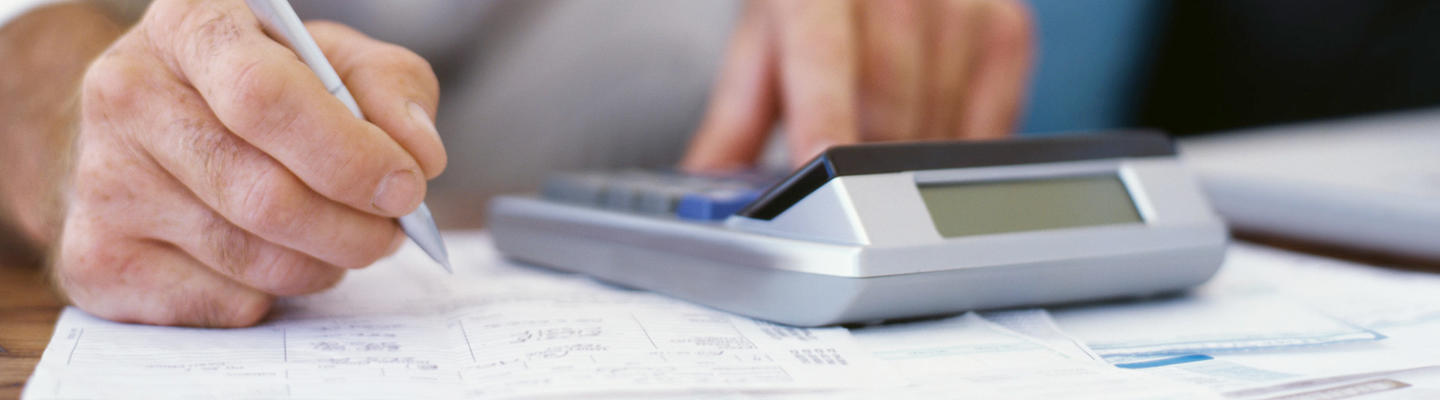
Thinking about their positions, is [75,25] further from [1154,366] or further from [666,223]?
[1154,366]

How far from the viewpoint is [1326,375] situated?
1.26ft

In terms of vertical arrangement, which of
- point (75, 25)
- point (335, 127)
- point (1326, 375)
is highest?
point (1326, 375)

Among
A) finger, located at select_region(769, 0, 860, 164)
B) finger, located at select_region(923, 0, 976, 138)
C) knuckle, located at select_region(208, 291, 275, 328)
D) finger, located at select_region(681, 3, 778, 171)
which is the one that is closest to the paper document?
knuckle, located at select_region(208, 291, 275, 328)

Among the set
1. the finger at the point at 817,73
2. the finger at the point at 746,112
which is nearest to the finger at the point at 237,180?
the finger at the point at 817,73

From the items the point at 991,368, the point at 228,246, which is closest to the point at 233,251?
the point at 228,246

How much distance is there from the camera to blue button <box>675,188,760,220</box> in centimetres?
51

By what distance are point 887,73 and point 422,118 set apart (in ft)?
1.81

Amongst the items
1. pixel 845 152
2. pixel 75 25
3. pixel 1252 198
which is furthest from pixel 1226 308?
pixel 75 25

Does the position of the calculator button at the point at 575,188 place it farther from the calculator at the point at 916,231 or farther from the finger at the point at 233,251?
the finger at the point at 233,251

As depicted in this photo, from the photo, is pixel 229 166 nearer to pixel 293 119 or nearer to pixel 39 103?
→ pixel 293 119

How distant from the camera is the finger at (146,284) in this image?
45cm

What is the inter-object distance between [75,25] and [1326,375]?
83 centimetres

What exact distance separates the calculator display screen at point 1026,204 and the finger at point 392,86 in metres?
0.22

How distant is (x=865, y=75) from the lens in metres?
0.91
